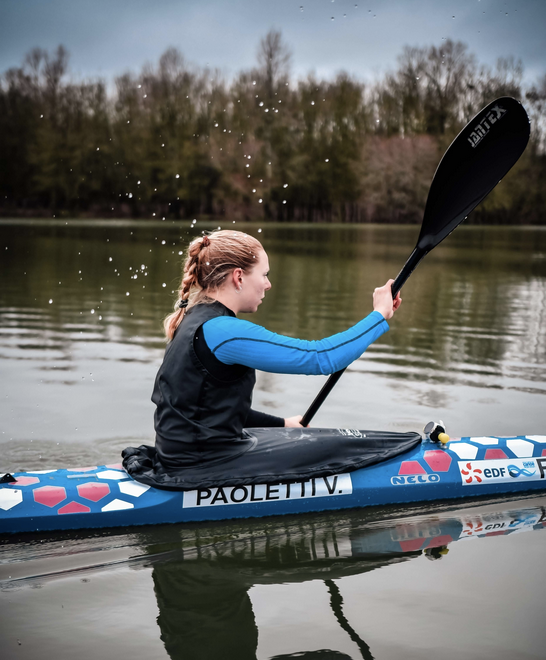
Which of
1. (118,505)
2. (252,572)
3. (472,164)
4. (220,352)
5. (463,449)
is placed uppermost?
(472,164)

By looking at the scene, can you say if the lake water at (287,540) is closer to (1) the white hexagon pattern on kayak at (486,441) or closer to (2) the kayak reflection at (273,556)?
(2) the kayak reflection at (273,556)

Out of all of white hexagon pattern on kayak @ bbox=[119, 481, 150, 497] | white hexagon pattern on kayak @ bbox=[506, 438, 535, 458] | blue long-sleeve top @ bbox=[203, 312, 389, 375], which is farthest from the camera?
white hexagon pattern on kayak @ bbox=[506, 438, 535, 458]

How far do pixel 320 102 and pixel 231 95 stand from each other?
582 cm

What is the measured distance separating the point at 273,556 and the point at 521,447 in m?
1.38

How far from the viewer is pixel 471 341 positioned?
23.8ft

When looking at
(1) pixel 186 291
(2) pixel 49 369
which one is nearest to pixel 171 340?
(1) pixel 186 291

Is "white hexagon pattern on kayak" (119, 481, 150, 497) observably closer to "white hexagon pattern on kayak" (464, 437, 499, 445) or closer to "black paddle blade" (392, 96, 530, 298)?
"white hexagon pattern on kayak" (464, 437, 499, 445)

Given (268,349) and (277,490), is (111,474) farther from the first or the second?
(268,349)

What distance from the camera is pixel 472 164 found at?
364 cm

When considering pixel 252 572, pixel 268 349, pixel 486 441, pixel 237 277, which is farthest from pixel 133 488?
pixel 486 441

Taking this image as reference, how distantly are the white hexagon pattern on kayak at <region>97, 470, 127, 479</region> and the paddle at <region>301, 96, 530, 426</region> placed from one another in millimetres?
1264

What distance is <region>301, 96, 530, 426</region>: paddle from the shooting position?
11.7 ft

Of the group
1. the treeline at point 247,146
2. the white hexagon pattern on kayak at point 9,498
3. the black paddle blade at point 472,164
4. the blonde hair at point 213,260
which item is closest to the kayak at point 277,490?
the white hexagon pattern on kayak at point 9,498

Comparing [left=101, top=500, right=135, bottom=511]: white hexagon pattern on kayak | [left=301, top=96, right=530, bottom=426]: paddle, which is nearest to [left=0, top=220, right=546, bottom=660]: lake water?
[left=101, top=500, right=135, bottom=511]: white hexagon pattern on kayak
